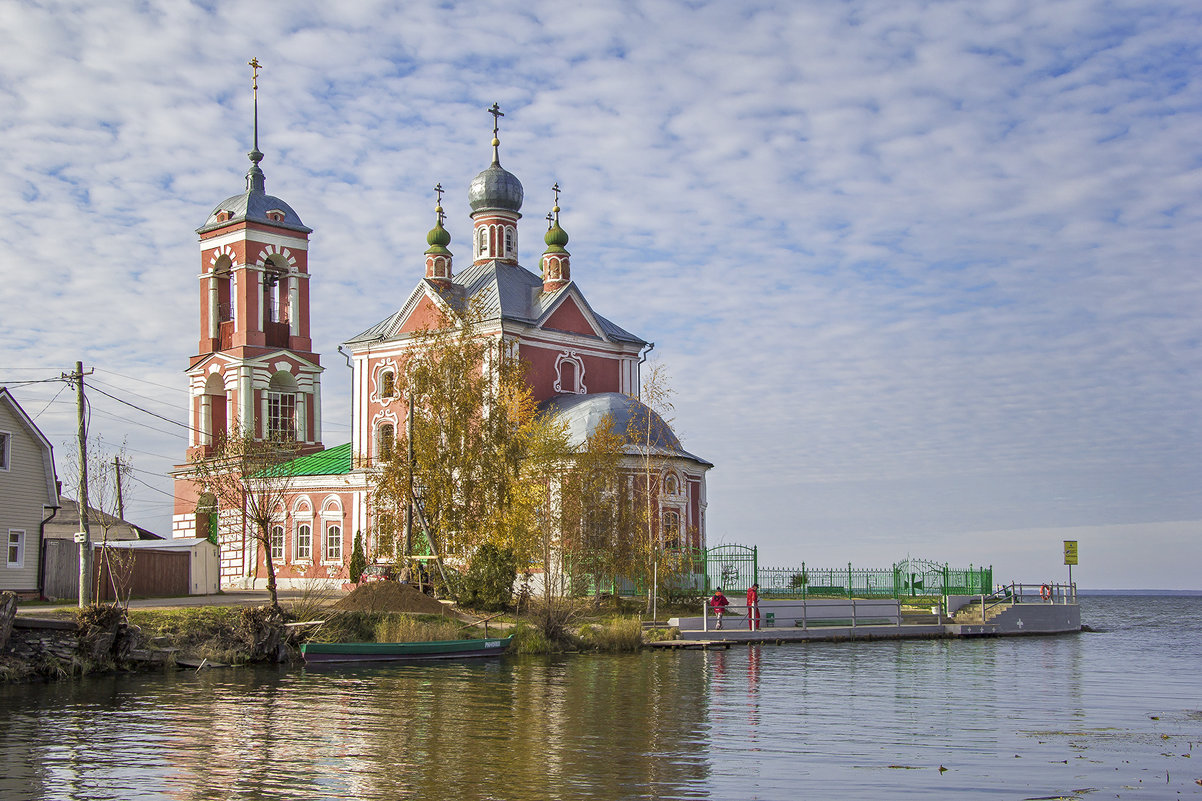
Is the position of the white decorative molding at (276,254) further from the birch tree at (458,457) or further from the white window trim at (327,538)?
the birch tree at (458,457)

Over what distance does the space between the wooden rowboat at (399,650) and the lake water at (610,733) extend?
96cm

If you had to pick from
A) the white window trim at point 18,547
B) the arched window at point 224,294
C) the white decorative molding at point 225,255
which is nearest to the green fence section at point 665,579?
the white window trim at point 18,547

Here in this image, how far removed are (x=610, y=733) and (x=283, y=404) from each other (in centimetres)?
3876

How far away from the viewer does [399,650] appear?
88.0 ft

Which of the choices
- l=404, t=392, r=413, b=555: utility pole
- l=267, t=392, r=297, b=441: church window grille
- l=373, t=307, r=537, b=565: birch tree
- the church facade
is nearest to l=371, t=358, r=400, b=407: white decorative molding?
the church facade

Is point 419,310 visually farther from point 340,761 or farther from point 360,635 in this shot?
point 340,761

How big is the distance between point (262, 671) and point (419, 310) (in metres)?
22.7

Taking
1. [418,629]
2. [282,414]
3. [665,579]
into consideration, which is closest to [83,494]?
[418,629]

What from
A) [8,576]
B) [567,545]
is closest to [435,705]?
[567,545]

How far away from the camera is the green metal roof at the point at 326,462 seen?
157 ft

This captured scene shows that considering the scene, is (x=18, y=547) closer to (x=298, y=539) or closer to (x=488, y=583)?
(x=488, y=583)

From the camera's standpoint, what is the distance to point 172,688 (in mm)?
21781

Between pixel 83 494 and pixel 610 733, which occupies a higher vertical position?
pixel 83 494

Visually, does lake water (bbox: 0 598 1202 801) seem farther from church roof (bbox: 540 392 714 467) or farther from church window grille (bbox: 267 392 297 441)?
church window grille (bbox: 267 392 297 441)
